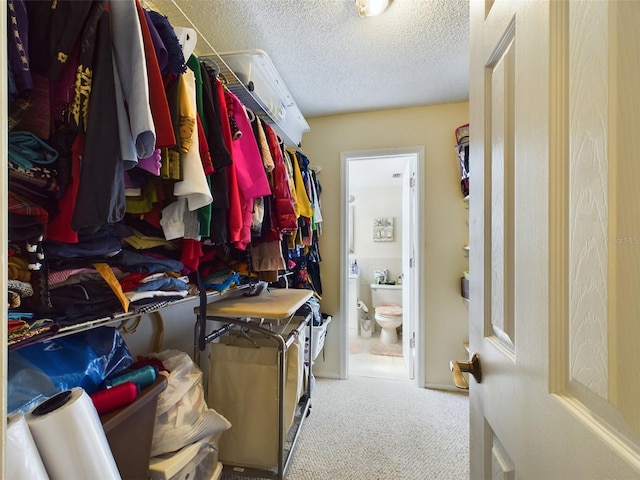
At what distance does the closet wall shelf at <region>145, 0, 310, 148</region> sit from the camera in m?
1.24

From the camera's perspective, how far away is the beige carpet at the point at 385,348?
3172 millimetres

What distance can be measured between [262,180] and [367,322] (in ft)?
10.6

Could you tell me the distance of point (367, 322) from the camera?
390cm

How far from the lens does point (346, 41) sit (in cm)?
157

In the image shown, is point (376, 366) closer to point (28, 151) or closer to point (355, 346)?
point (355, 346)

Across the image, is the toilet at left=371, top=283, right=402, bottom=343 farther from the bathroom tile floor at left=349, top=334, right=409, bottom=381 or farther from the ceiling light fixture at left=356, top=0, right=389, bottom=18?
the ceiling light fixture at left=356, top=0, right=389, bottom=18

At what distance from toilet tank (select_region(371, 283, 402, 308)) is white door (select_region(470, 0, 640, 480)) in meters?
3.47

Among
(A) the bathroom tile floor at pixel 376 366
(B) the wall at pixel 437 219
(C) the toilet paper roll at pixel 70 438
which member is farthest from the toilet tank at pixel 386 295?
(C) the toilet paper roll at pixel 70 438

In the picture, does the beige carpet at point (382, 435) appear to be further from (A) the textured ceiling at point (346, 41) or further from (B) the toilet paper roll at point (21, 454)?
(A) the textured ceiling at point (346, 41)

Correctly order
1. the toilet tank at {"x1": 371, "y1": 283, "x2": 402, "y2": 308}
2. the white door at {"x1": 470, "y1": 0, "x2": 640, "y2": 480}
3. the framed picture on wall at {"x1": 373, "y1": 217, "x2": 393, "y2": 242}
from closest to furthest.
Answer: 1. the white door at {"x1": 470, "y1": 0, "x2": 640, "y2": 480}
2. the toilet tank at {"x1": 371, "y1": 283, "x2": 402, "y2": 308}
3. the framed picture on wall at {"x1": 373, "y1": 217, "x2": 393, "y2": 242}

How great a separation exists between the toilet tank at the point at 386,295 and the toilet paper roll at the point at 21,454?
378 centimetres

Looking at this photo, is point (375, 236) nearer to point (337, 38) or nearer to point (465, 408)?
point (465, 408)

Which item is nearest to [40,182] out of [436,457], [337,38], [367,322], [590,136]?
[590,136]

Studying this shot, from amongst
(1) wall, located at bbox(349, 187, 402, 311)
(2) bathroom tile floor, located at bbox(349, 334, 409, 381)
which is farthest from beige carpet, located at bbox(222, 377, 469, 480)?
(1) wall, located at bbox(349, 187, 402, 311)
